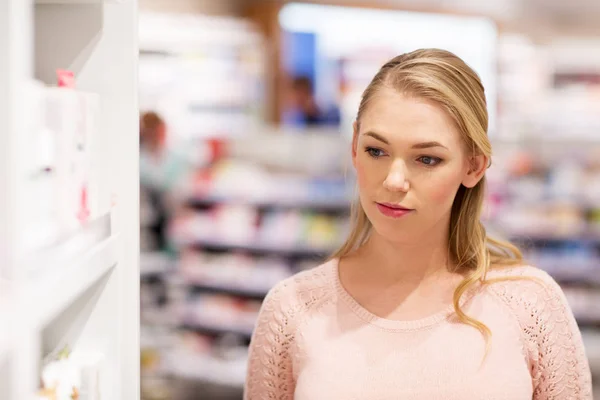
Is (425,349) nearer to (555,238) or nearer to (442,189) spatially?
(442,189)

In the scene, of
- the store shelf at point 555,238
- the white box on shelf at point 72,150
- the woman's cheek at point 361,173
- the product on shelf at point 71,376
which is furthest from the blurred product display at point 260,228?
the white box on shelf at point 72,150

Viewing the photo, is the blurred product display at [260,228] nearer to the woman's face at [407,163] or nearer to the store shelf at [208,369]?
the store shelf at [208,369]

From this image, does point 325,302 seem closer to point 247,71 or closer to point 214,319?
point 214,319

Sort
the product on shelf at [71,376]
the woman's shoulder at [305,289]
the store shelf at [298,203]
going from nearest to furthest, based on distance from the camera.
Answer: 1. the product on shelf at [71,376]
2. the woman's shoulder at [305,289]
3. the store shelf at [298,203]

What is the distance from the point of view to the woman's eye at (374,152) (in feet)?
5.93

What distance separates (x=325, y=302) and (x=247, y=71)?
7.88 m

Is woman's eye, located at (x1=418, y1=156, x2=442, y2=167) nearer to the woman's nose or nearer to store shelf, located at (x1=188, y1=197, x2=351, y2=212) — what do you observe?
the woman's nose

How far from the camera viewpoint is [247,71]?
9609 mm

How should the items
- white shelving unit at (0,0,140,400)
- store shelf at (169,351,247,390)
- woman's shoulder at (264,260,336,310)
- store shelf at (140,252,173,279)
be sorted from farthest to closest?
store shelf at (140,252,173,279) → store shelf at (169,351,247,390) → woman's shoulder at (264,260,336,310) → white shelving unit at (0,0,140,400)

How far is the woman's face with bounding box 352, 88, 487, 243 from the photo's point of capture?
176 cm

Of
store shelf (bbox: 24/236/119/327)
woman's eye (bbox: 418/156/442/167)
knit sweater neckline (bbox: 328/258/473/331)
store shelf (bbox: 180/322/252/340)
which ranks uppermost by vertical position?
woman's eye (bbox: 418/156/442/167)

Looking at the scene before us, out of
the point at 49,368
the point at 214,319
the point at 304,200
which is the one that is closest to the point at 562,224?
the point at 304,200

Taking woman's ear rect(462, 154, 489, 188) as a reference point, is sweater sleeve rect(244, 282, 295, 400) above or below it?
below

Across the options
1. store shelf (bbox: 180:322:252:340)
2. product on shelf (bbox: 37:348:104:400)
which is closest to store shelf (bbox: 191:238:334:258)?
store shelf (bbox: 180:322:252:340)
